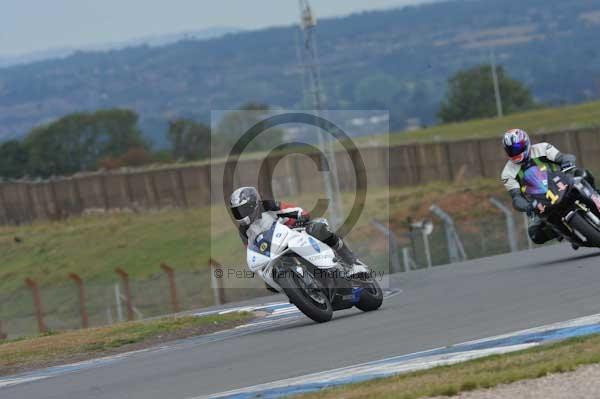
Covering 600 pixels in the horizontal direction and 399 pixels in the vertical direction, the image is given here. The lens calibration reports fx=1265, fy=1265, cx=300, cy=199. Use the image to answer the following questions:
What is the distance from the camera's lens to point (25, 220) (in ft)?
208

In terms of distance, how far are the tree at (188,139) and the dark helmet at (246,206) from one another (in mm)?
82948

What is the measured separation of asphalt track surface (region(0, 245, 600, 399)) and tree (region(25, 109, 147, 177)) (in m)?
76.2

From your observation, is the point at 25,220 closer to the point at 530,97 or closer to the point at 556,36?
the point at 530,97

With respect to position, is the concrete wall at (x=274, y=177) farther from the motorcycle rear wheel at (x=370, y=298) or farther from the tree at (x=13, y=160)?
the motorcycle rear wheel at (x=370, y=298)

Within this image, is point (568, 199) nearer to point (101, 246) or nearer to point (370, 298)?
point (370, 298)

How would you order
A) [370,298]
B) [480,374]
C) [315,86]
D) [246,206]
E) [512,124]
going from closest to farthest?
1. [480,374]
2. [246,206]
3. [370,298]
4. [315,86]
5. [512,124]

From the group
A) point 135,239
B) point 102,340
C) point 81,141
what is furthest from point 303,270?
point 81,141

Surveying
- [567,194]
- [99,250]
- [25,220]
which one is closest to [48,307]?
[567,194]

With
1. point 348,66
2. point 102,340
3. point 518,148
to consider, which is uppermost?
point 348,66

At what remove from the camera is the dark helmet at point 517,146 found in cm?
1603

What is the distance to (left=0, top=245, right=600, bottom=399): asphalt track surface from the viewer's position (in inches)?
421

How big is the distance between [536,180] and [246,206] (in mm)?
4353

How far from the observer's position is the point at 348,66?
15700 cm

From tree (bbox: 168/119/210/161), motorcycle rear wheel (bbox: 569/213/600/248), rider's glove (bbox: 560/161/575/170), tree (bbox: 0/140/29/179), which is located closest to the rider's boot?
motorcycle rear wheel (bbox: 569/213/600/248)
